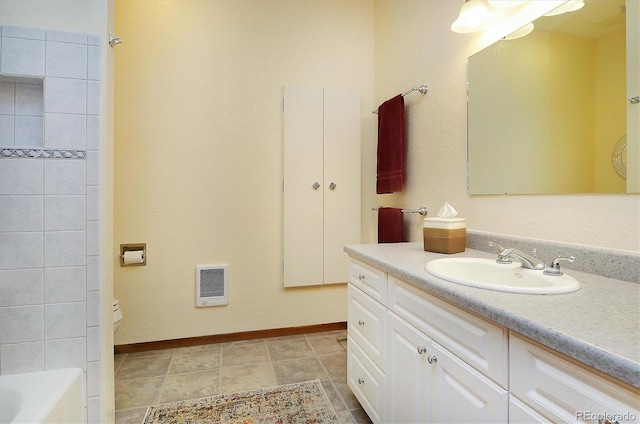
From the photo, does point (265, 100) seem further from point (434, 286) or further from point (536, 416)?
point (536, 416)

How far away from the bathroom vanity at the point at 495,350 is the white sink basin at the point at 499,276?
2 cm

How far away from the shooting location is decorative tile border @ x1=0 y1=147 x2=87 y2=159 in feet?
4.26

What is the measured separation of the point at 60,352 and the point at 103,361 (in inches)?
6.8

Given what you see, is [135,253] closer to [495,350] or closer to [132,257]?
[132,257]

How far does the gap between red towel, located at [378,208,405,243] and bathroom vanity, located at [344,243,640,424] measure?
693mm

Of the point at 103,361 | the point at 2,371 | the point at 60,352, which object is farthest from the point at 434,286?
the point at 2,371

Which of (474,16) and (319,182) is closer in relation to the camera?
(474,16)

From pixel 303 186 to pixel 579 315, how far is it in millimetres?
1967

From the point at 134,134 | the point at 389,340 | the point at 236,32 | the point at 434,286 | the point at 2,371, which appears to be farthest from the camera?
the point at 236,32

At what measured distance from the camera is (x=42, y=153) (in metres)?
1.32

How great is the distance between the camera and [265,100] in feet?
7.94

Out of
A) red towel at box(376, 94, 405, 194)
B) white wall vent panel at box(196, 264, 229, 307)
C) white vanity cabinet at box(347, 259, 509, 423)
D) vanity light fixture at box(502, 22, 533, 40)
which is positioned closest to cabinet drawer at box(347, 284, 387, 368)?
white vanity cabinet at box(347, 259, 509, 423)

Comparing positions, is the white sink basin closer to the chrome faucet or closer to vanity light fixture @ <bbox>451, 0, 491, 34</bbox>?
the chrome faucet

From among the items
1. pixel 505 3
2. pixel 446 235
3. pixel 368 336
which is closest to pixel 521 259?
pixel 446 235
